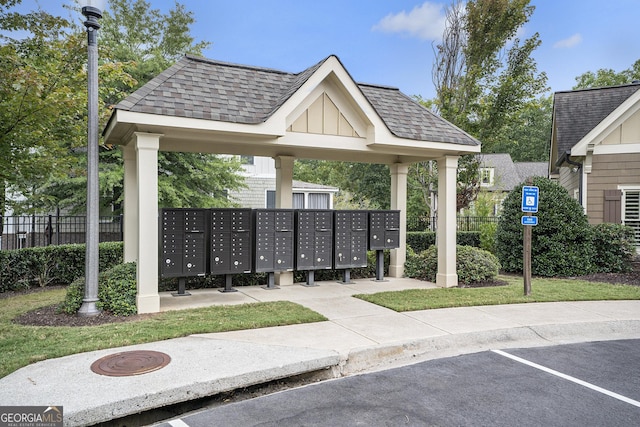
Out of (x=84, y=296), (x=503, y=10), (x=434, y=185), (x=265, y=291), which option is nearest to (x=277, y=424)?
(x=84, y=296)

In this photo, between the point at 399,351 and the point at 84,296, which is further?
the point at 84,296

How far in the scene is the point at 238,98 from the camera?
7645 millimetres

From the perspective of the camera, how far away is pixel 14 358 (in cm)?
444

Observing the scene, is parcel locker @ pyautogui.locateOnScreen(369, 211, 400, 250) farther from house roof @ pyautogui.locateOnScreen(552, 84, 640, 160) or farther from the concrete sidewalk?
house roof @ pyautogui.locateOnScreen(552, 84, 640, 160)

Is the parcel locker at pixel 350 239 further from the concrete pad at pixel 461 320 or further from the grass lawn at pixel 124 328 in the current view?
the concrete pad at pixel 461 320

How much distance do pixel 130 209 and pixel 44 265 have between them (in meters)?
3.00

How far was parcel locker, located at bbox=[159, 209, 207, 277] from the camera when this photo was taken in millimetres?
7551

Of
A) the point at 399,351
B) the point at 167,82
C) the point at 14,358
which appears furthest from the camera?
the point at 167,82

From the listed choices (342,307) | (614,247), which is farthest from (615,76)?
(342,307)

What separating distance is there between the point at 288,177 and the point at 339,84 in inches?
91.7

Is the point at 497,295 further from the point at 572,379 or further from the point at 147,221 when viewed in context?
the point at 147,221

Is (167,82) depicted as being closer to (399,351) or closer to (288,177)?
(288,177)

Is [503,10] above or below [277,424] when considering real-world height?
above

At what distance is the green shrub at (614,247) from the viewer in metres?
11.3
